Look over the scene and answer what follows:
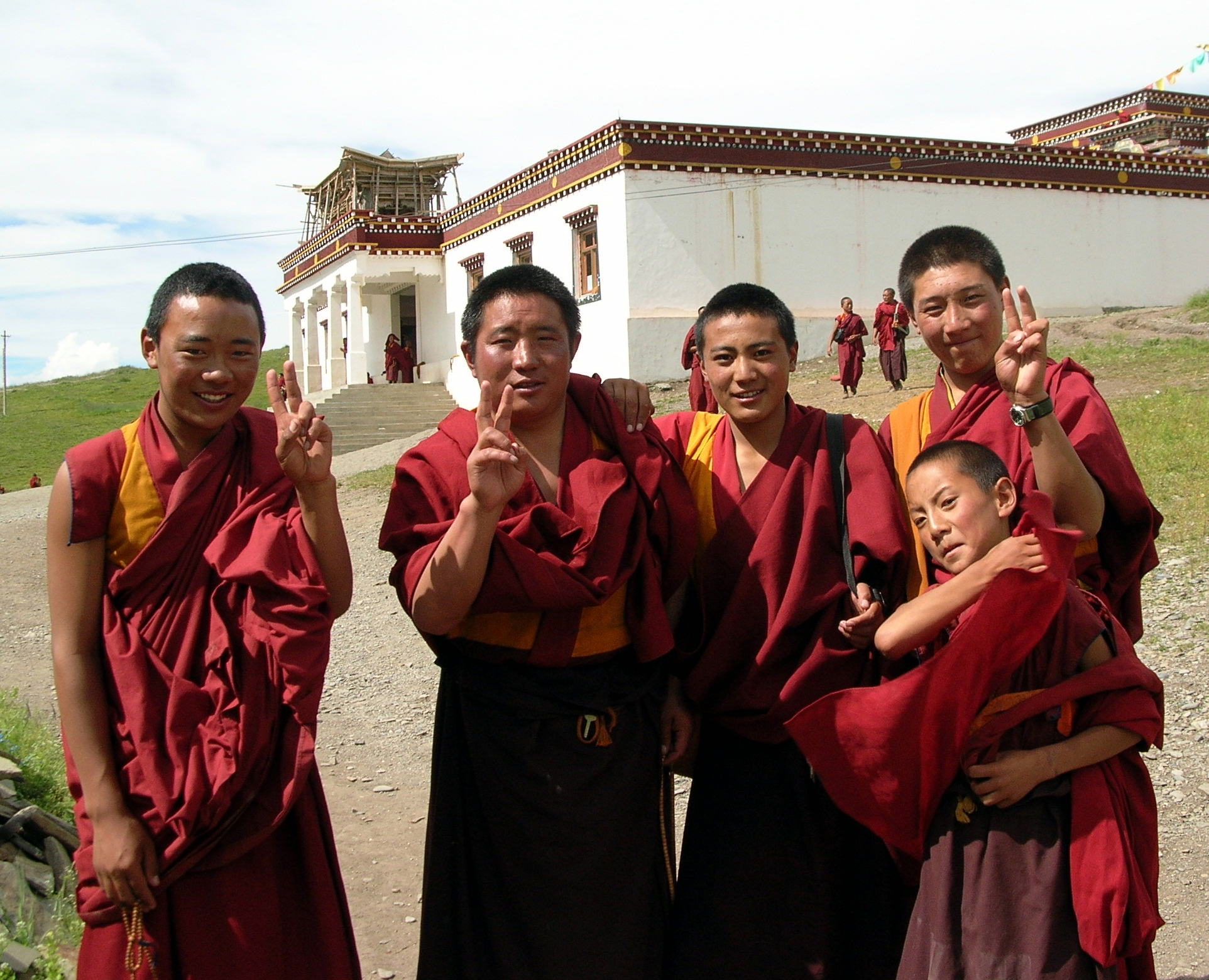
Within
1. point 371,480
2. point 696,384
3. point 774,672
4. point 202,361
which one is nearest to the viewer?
point 202,361

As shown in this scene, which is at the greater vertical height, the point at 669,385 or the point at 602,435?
the point at 669,385

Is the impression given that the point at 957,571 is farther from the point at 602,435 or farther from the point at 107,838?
the point at 107,838

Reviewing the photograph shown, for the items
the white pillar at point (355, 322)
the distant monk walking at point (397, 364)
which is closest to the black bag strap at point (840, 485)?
the distant monk walking at point (397, 364)

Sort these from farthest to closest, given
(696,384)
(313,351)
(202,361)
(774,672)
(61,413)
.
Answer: (61,413) → (313,351) → (696,384) → (774,672) → (202,361)

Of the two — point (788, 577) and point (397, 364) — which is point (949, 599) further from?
point (397, 364)

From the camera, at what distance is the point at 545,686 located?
2.33 m

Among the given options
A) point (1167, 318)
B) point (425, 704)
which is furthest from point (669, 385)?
point (425, 704)

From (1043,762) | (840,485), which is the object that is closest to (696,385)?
(840,485)

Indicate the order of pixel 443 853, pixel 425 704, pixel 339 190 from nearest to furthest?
pixel 443 853
pixel 425 704
pixel 339 190

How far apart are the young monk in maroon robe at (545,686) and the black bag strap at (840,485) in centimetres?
35

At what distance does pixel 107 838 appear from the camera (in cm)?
200

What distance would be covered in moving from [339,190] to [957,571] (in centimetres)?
2491

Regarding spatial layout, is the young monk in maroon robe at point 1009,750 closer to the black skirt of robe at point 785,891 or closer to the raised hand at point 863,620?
the raised hand at point 863,620

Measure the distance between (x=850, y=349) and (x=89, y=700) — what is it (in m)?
11.8
